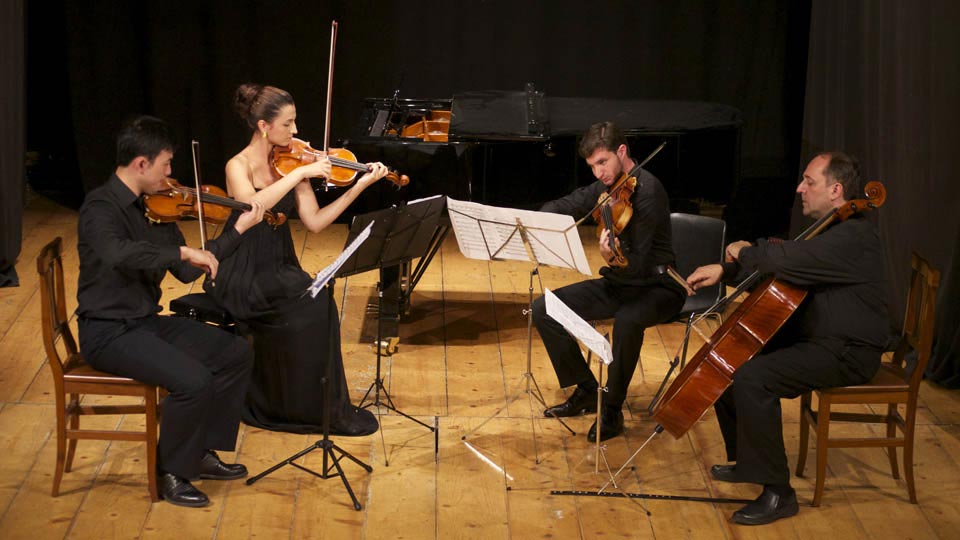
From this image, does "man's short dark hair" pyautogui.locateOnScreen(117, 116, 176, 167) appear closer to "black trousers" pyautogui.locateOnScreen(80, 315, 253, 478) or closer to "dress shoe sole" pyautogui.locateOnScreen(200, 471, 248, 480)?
"black trousers" pyautogui.locateOnScreen(80, 315, 253, 478)

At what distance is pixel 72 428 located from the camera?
14.5 ft

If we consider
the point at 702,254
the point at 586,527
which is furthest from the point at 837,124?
the point at 586,527

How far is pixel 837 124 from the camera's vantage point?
7.06 metres

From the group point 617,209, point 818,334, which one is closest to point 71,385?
point 617,209

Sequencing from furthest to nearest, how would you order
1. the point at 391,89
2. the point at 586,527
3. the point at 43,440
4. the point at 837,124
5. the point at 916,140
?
the point at 391,89
the point at 837,124
the point at 916,140
the point at 43,440
the point at 586,527

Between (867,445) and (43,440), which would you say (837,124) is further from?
(43,440)

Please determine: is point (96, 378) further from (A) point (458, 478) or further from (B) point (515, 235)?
(B) point (515, 235)

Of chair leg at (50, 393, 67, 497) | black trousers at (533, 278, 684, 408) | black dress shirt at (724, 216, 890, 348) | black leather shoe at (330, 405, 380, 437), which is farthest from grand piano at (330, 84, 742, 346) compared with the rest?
black dress shirt at (724, 216, 890, 348)

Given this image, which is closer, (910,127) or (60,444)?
(60,444)

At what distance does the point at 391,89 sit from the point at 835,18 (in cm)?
295

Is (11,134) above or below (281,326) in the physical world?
above

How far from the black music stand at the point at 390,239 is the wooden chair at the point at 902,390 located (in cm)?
154

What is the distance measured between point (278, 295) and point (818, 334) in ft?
6.99

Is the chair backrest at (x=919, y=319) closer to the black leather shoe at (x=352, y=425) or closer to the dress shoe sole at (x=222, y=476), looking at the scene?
the black leather shoe at (x=352, y=425)
